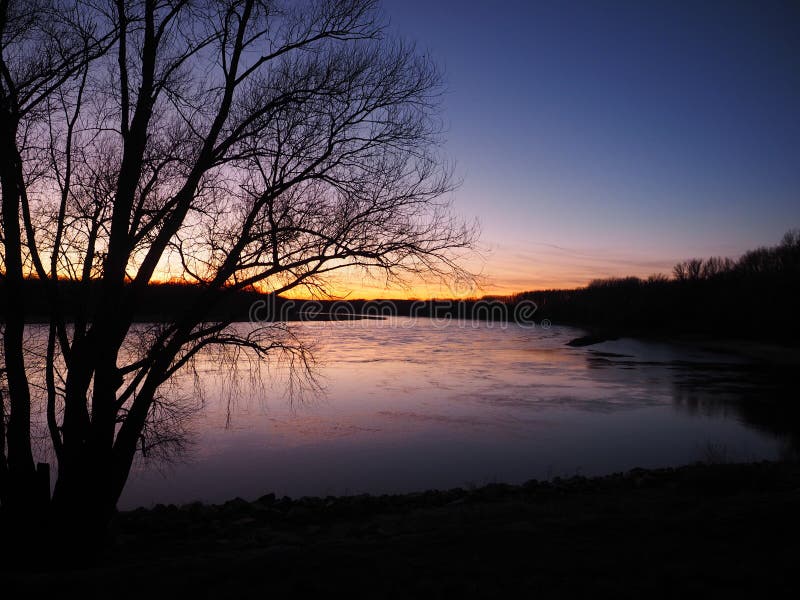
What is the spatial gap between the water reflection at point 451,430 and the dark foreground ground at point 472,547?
2.18 metres

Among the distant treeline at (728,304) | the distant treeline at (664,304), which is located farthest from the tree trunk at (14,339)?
the distant treeline at (728,304)

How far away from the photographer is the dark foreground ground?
4.49 meters

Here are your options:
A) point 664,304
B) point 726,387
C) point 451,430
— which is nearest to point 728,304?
point 664,304

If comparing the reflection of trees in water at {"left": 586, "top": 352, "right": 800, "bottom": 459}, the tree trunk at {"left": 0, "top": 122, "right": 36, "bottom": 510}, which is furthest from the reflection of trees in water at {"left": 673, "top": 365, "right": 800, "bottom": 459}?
the tree trunk at {"left": 0, "top": 122, "right": 36, "bottom": 510}

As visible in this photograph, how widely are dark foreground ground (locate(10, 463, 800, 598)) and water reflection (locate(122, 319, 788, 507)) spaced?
2.18 metres

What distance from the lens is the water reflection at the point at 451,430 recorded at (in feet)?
40.3

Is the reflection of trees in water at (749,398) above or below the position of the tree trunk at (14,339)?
below

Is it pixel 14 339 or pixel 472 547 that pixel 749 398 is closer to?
pixel 472 547

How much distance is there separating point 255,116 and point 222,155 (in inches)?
25.2

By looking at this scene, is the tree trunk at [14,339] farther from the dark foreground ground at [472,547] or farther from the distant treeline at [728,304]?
the distant treeline at [728,304]

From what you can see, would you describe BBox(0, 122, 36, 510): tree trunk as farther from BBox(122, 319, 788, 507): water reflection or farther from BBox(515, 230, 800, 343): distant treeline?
BBox(515, 230, 800, 343): distant treeline

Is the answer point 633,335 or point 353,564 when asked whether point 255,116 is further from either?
point 633,335

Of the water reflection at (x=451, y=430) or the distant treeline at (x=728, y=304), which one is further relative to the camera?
the distant treeline at (x=728, y=304)

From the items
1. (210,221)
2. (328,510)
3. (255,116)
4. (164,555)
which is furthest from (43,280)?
(328,510)
